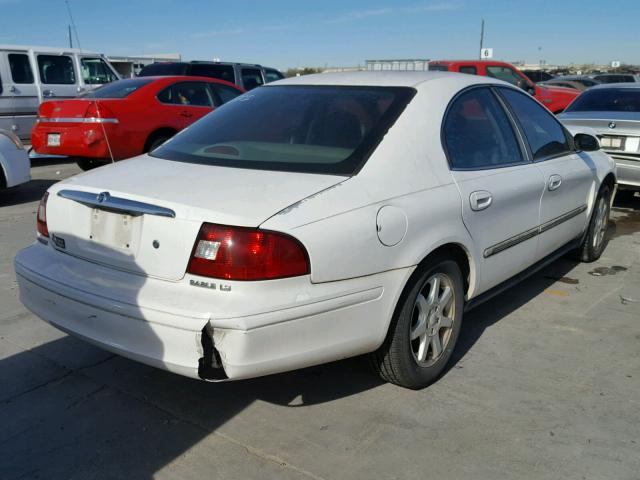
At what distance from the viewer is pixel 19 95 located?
476 inches

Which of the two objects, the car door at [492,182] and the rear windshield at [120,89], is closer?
the car door at [492,182]

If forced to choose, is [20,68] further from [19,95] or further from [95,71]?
[95,71]

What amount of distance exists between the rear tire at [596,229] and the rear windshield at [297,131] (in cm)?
268

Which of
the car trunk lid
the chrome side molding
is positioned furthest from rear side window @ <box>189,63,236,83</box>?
the chrome side molding

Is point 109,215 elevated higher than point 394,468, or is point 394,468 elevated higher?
point 109,215

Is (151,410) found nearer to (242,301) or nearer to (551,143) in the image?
(242,301)

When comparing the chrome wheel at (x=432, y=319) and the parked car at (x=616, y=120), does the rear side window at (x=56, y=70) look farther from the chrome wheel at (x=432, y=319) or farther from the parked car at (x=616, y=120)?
the chrome wheel at (x=432, y=319)

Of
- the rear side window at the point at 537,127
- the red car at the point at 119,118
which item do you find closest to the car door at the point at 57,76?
the red car at the point at 119,118

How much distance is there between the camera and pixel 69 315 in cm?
284

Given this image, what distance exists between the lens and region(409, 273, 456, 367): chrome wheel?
317 cm

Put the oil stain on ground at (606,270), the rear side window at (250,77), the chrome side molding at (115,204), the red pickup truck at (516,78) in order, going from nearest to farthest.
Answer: the chrome side molding at (115,204) < the oil stain on ground at (606,270) < the rear side window at (250,77) < the red pickup truck at (516,78)


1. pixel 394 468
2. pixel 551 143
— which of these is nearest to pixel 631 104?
pixel 551 143

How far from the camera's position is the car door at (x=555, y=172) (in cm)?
415

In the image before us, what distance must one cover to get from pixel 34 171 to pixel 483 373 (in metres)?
9.68
